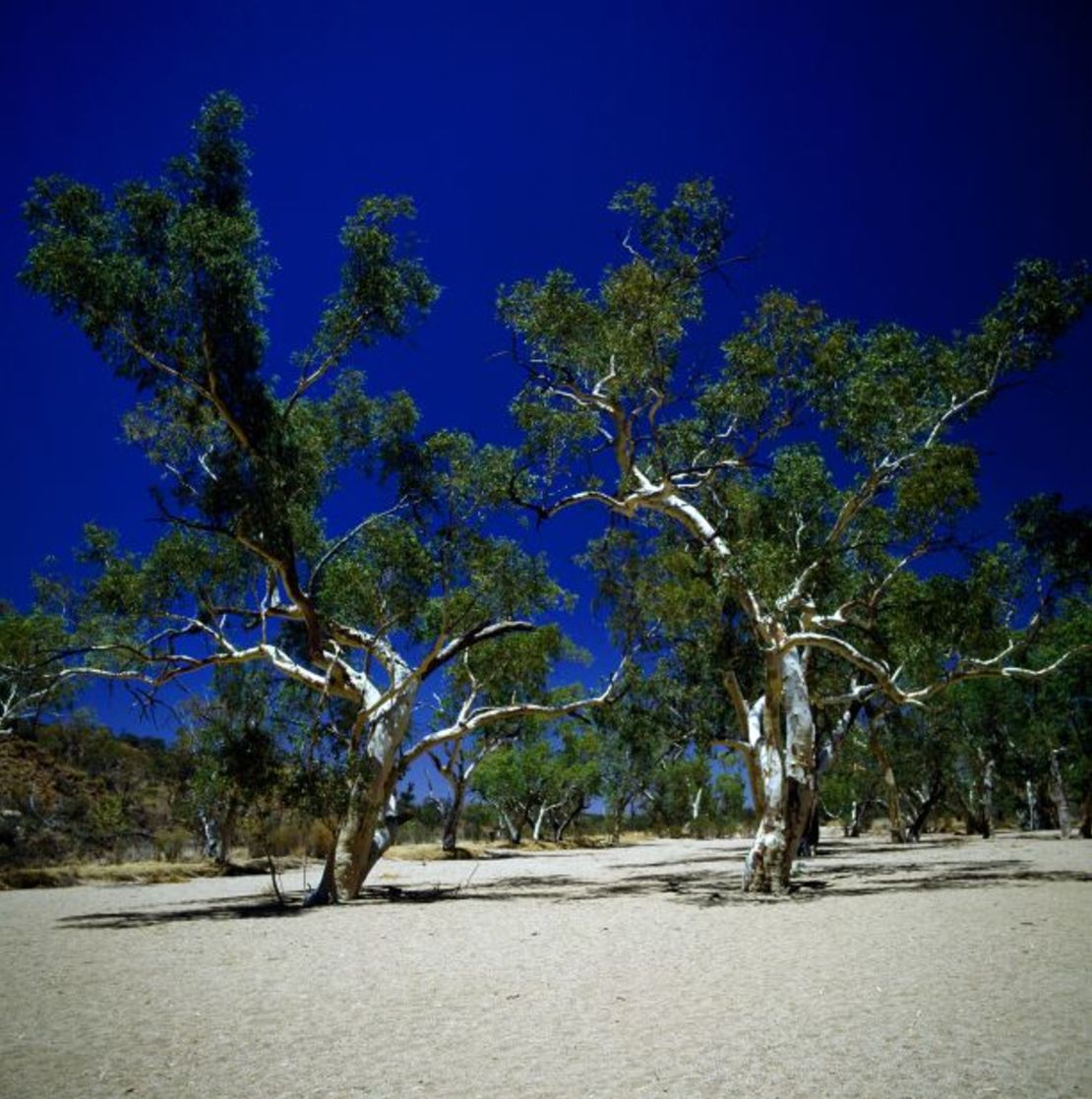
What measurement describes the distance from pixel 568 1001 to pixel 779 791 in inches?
381

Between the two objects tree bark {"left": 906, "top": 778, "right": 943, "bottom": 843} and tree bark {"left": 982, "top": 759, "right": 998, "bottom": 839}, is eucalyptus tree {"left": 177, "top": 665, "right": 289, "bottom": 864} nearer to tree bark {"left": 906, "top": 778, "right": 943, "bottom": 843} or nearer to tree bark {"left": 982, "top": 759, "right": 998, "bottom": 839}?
tree bark {"left": 906, "top": 778, "right": 943, "bottom": 843}

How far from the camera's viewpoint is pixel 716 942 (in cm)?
1012

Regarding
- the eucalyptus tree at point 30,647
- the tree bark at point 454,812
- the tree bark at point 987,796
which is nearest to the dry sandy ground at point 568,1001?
the eucalyptus tree at point 30,647

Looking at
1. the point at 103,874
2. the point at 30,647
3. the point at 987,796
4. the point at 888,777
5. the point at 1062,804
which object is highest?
the point at 30,647

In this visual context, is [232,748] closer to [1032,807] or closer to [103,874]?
[103,874]

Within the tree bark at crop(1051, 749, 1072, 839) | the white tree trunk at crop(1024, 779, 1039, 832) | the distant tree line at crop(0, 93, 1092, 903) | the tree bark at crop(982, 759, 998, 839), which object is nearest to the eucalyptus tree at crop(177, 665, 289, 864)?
the distant tree line at crop(0, 93, 1092, 903)

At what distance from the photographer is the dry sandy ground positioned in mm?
4832

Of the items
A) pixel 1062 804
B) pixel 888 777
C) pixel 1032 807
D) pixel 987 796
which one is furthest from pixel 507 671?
pixel 1032 807

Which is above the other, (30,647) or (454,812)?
(30,647)

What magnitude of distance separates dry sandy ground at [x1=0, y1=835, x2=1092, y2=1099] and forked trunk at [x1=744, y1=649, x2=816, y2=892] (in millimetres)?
1222

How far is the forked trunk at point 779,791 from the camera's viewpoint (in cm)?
1559

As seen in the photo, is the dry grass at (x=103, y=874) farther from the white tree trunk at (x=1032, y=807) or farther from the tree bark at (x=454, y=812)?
the white tree trunk at (x=1032, y=807)

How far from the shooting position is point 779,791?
51.1 feet

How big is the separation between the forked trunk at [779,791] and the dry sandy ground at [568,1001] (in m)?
1.22
